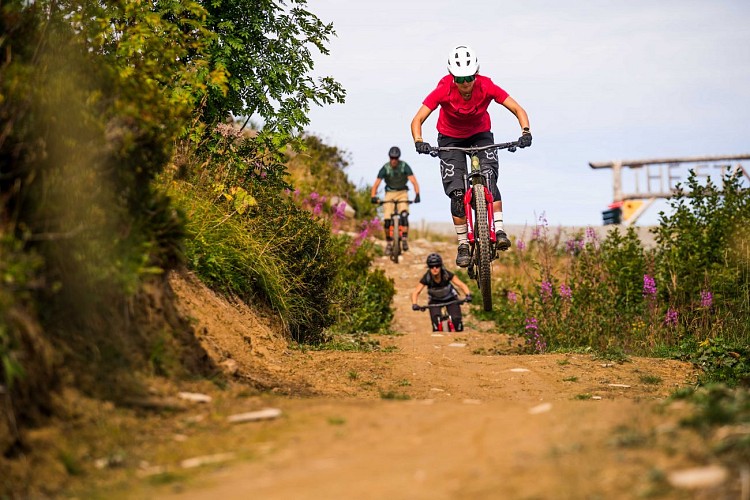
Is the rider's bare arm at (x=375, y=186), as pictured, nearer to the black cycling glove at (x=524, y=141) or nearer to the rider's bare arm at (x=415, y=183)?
the rider's bare arm at (x=415, y=183)

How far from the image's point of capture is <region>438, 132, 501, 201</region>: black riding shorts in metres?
9.30

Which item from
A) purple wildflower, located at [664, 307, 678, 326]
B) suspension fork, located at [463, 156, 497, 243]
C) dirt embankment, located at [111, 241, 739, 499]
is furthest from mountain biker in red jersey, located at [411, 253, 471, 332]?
dirt embankment, located at [111, 241, 739, 499]

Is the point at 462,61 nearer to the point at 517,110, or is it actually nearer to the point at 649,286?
the point at 517,110

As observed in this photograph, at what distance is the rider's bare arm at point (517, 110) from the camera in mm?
9180

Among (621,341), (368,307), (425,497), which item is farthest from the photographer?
(368,307)

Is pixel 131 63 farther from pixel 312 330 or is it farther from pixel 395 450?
pixel 395 450

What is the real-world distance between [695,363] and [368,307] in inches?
239

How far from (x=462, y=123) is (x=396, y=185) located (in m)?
9.09

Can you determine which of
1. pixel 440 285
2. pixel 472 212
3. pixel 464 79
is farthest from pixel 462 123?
pixel 440 285

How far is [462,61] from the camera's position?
29.7ft

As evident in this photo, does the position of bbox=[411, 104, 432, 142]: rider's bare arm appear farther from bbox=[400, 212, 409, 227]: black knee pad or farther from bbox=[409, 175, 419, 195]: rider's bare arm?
bbox=[400, 212, 409, 227]: black knee pad

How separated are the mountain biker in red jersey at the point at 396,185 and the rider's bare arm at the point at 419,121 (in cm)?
893

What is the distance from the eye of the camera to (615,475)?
11.2 feet

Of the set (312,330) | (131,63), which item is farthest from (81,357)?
(312,330)
